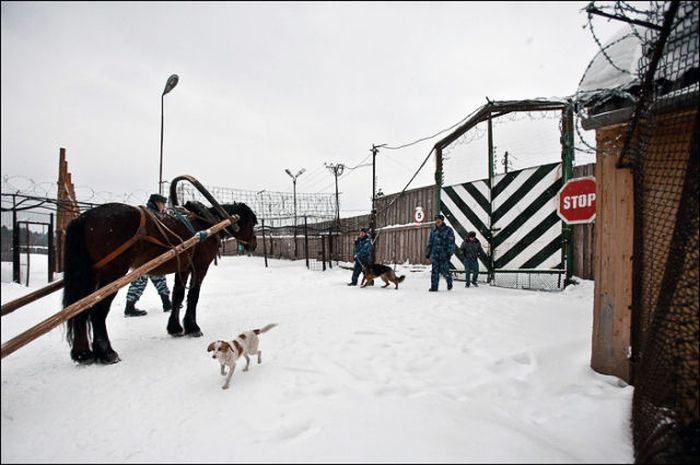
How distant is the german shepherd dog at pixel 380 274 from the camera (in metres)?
7.28

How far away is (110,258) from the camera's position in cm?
300

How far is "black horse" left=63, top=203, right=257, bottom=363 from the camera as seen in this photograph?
2.80m

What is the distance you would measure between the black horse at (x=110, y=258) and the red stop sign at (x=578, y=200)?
5333 mm

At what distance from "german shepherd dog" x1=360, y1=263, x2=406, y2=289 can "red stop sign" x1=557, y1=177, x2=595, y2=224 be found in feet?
11.5

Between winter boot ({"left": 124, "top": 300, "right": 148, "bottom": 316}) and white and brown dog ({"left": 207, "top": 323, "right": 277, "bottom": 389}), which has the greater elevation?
white and brown dog ({"left": 207, "top": 323, "right": 277, "bottom": 389})

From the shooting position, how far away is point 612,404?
2.03 meters

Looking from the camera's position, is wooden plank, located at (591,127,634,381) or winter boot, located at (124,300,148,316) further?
winter boot, located at (124,300,148,316)

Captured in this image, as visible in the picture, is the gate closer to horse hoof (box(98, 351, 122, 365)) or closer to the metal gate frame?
the metal gate frame

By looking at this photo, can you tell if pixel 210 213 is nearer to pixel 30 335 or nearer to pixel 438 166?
pixel 30 335

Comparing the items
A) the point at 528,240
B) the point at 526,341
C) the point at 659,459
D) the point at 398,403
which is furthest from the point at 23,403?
the point at 528,240

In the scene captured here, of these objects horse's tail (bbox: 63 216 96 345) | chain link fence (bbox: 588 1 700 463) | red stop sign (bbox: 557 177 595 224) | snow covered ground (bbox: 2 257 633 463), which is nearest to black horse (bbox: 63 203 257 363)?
horse's tail (bbox: 63 216 96 345)

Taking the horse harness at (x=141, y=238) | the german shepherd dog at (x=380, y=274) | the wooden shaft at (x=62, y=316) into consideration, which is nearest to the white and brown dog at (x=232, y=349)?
the wooden shaft at (x=62, y=316)

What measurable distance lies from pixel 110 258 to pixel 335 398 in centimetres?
255

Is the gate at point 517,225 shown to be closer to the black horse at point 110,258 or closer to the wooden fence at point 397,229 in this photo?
the wooden fence at point 397,229
